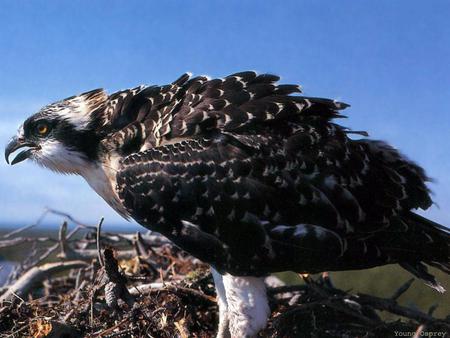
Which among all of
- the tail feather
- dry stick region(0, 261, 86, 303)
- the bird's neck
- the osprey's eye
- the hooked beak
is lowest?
dry stick region(0, 261, 86, 303)

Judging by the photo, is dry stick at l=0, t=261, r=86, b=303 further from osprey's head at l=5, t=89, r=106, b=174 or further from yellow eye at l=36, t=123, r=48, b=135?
yellow eye at l=36, t=123, r=48, b=135

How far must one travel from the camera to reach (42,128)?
585 centimetres

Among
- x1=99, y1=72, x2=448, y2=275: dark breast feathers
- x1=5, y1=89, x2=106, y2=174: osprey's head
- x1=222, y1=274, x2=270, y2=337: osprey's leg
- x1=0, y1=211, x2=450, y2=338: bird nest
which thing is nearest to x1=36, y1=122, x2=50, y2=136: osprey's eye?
x1=5, y1=89, x2=106, y2=174: osprey's head

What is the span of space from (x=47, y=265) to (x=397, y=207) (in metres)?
4.22

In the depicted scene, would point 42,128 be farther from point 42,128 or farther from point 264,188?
point 264,188

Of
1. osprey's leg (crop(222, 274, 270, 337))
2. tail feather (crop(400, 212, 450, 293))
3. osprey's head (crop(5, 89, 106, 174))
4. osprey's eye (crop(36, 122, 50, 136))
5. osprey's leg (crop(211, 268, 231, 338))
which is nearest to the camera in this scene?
osprey's leg (crop(222, 274, 270, 337))

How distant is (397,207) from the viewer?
16.9ft

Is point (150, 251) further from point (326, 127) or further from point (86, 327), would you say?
point (326, 127)

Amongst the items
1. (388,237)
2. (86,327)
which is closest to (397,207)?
(388,237)

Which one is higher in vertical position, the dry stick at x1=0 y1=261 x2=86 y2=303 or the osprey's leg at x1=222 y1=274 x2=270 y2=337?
the dry stick at x1=0 y1=261 x2=86 y2=303

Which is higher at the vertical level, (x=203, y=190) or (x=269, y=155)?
(x=269, y=155)

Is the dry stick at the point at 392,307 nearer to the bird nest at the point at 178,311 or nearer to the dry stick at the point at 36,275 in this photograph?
the bird nest at the point at 178,311

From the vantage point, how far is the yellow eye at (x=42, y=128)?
19.1 ft

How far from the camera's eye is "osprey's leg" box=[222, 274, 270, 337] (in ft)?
16.5
